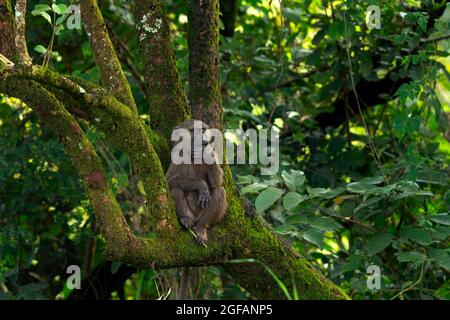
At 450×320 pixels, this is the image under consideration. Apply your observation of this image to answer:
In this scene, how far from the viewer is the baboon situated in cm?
470

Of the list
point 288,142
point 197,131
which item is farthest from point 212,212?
point 288,142

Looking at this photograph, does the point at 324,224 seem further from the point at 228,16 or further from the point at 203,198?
the point at 228,16

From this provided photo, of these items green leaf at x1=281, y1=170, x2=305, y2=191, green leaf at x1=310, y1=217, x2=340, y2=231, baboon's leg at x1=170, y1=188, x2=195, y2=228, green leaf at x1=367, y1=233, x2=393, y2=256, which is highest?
green leaf at x1=281, y1=170, x2=305, y2=191

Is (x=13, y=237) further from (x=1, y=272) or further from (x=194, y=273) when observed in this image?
(x=194, y=273)

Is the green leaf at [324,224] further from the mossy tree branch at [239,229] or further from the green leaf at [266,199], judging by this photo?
the mossy tree branch at [239,229]

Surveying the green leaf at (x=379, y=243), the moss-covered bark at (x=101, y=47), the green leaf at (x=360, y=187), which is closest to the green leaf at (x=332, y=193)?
the green leaf at (x=360, y=187)

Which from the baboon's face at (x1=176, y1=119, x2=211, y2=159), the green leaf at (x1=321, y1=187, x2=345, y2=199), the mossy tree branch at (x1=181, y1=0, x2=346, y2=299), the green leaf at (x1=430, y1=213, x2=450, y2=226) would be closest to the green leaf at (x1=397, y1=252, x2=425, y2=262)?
the green leaf at (x1=430, y1=213, x2=450, y2=226)

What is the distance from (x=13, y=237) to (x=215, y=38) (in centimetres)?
314

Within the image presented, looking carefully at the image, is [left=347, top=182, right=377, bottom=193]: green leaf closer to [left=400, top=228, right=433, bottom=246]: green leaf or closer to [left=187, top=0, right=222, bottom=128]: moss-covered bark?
[left=400, top=228, right=433, bottom=246]: green leaf

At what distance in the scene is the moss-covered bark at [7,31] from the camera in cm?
419

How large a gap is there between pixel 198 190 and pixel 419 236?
1.60 meters

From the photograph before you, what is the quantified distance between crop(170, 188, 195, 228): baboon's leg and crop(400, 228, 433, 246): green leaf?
5.07 feet

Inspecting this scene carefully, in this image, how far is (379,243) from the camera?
5332 millimetres
